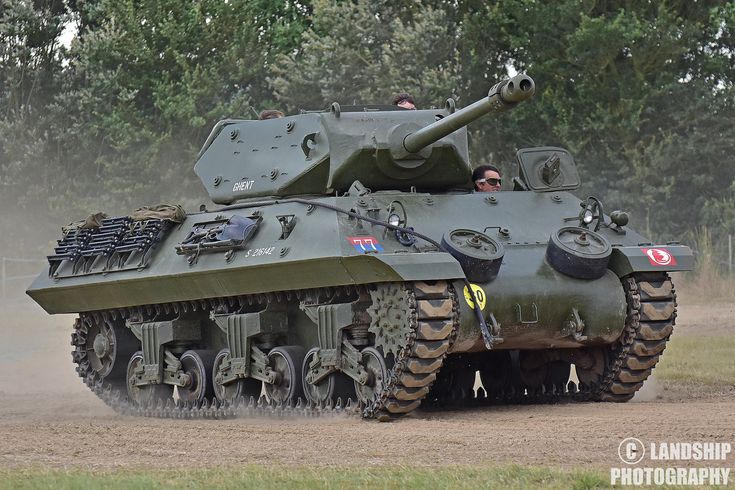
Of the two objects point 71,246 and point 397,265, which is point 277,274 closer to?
point 397,265

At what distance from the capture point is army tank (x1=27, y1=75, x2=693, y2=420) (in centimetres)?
1546

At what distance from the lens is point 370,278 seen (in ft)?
50.2

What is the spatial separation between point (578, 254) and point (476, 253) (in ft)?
3.95

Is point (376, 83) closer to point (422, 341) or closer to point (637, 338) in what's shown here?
point (637, 338)

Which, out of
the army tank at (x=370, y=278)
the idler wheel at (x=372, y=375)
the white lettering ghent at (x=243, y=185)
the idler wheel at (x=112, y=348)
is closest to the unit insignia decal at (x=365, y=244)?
the army tank at (x=370, y=278)

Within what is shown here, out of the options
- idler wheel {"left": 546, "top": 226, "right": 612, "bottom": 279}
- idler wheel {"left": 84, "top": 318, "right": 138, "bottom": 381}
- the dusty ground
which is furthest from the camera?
idler wheel {"left": 84, "top": 318, "right": 138, "bottom": 381}

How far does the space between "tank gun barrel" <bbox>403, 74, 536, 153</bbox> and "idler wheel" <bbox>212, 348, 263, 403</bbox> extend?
3188 millimetres

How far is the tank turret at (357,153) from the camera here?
17.3 meters

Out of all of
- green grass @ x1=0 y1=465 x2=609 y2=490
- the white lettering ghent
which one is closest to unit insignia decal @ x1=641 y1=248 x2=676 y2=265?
the white lettering ghent

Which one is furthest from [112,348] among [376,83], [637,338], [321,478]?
[376,83]

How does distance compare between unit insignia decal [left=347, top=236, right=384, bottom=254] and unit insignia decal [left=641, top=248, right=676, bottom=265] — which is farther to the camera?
unit insignia decal [left=641, top=248, right=676, bottom=265]

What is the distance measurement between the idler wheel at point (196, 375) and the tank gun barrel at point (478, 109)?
3.58 meters

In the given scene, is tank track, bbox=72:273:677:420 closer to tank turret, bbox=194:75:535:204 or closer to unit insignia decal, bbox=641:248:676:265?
unit insignia decal, bbox=641:248:676:265

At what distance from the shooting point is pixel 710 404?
16438mm
